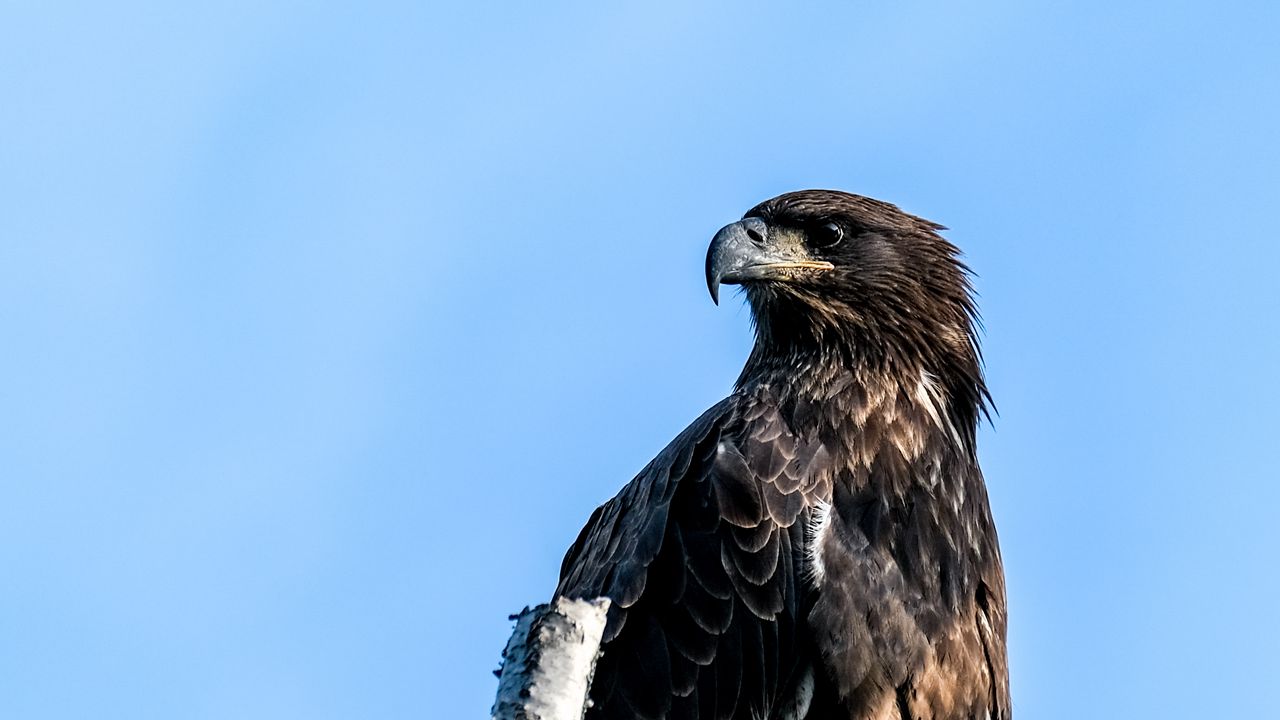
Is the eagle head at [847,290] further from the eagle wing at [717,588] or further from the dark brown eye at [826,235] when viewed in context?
the eagle wing at [717,588]

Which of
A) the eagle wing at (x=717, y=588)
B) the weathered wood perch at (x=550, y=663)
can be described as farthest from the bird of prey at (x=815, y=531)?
the weathered wood perch at (x=550, y=663)

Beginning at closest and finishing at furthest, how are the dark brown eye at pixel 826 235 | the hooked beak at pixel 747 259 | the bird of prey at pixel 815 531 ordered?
the bird of prey at pixel 815 531, the hooked beak at pixel 747 259, the dark brown eye at pixel 826 235

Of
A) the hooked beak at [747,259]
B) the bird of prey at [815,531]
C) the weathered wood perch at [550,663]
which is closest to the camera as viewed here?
the weathered wood perch at [550,663]

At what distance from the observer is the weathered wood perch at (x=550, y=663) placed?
357 cm

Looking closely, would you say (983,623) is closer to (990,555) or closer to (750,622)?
(990,555)

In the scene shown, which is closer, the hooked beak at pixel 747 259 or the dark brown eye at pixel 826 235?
the hooked beak at pixel 747 259

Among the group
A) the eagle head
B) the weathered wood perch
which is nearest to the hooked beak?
the eagle head

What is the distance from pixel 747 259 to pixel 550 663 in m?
4.49

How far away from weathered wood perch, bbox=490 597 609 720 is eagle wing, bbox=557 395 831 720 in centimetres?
330

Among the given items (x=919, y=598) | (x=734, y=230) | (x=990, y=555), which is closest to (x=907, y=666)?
(x=919, y=598)

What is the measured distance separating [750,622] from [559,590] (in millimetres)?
1490

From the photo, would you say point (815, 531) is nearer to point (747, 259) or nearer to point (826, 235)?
point (747, 259)

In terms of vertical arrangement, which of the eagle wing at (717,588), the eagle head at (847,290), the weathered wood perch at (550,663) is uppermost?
the eagle head at (847,290)

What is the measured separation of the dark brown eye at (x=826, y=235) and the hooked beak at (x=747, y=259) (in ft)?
0.32
